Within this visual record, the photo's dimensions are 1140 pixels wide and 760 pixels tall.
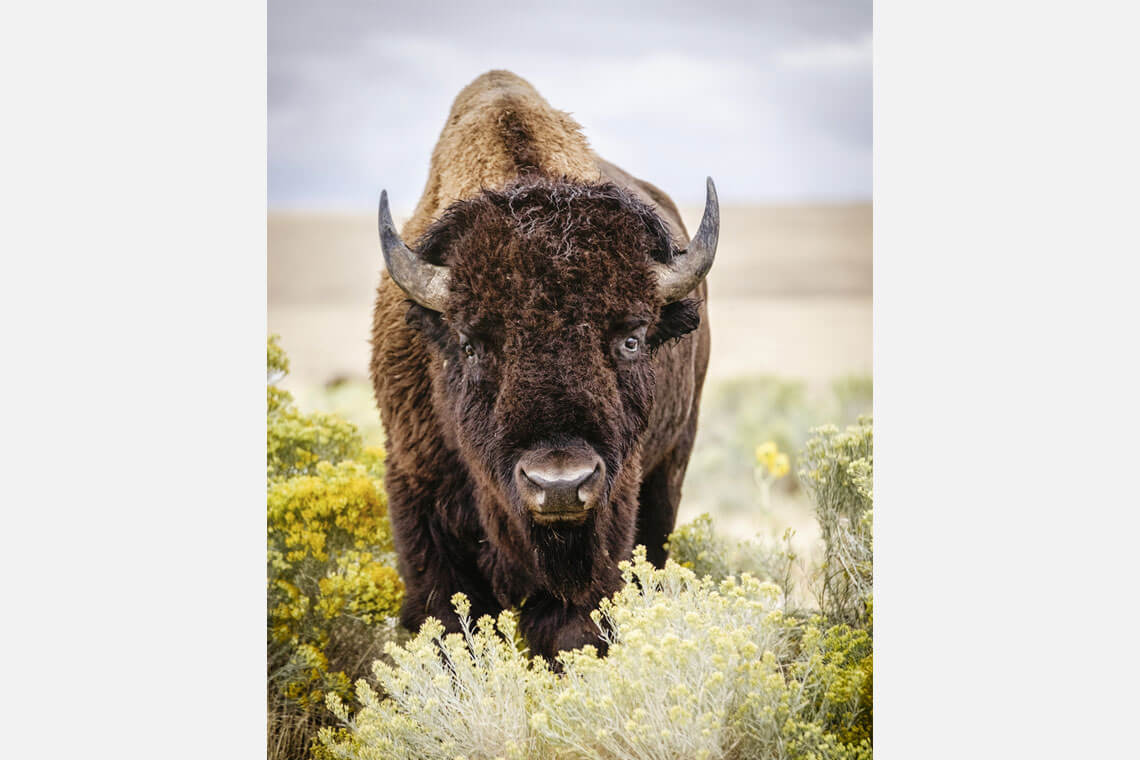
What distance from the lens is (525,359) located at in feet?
11.1

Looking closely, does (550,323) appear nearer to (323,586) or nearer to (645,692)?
(645,692)

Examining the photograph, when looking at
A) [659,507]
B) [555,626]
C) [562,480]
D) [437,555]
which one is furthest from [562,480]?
[659,507]

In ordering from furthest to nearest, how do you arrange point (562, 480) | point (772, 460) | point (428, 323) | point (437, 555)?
point (772, 460), point (437, 555), point (428, 323), point (562, 480)

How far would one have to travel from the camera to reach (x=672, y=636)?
3314 millimetres

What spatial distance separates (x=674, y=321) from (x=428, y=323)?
824 millimetres

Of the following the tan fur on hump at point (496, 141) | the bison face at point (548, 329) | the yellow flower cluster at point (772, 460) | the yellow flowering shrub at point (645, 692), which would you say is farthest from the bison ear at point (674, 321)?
the yellow flower cluster at point (772, 460)

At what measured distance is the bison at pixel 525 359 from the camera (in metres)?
3.39

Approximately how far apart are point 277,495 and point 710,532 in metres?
1.80

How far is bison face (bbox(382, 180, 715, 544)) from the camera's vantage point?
3334 mm

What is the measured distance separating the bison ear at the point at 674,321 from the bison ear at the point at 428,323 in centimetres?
69

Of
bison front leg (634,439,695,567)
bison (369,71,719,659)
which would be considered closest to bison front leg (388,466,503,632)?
bison (369,71,719,659)

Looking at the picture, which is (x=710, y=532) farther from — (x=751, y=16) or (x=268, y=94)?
(x=268, y=94)

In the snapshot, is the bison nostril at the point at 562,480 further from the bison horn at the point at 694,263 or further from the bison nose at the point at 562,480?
the bison horn at the point at 694,263

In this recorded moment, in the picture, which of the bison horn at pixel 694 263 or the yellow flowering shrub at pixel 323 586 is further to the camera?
the yellow flowering shrub at pixel 323 586
